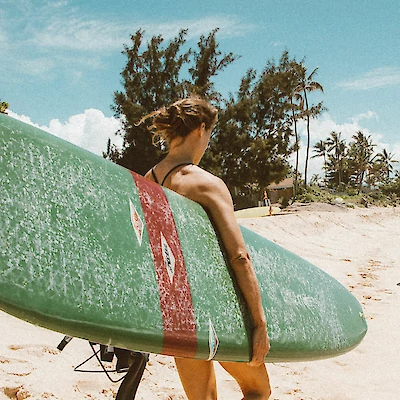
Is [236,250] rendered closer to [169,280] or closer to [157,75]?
[169,280]

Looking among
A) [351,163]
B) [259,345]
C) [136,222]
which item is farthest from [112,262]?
[351,163]

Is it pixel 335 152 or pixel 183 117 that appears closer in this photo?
pixel 183 117

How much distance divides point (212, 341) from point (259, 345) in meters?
0.20

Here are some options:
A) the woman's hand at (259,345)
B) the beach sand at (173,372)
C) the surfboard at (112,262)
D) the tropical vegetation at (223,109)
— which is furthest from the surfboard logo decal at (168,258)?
the tropical vegetation at (223,109)

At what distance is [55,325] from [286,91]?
21542 millimetres

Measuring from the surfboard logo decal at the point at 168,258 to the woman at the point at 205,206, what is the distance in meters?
0.21

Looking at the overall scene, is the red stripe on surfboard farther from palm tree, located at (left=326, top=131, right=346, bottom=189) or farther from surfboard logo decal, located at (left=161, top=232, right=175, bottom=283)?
palm tree, located at (left=326, top=131, right=346, bottom=189)

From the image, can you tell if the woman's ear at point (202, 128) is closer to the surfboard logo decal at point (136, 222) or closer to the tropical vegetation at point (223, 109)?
the surfboard logo decal at point (136, 222)

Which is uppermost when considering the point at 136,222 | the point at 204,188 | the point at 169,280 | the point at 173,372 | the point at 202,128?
the point at 202,128

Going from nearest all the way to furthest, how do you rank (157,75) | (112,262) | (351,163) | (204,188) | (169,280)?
(112,262), (169,280), (204,188), (157,75), (351,163)

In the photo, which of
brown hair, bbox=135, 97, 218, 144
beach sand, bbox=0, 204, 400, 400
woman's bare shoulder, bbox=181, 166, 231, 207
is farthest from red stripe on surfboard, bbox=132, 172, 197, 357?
beach sand, bbox=0, 204, 400, 400

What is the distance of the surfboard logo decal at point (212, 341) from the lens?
1491mm

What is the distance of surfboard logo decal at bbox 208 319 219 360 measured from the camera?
149 cm

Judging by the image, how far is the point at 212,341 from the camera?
1.50m
